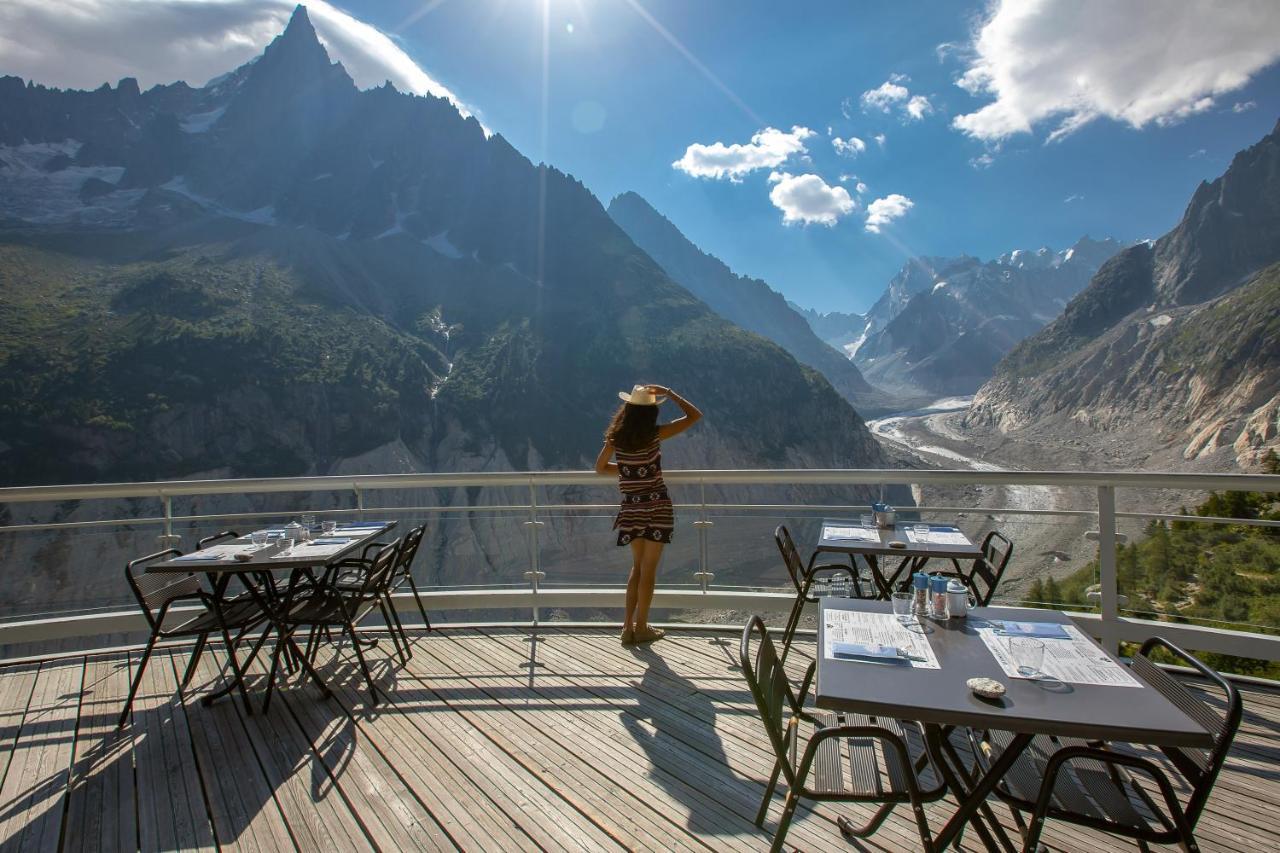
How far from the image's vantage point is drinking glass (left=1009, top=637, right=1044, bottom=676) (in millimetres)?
2242

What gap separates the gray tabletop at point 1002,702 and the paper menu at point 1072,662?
1.4 inches

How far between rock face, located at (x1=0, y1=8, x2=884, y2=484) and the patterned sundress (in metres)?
58.6

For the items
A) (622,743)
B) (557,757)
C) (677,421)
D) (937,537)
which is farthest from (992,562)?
(557,757)

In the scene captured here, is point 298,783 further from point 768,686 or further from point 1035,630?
point 1035,630

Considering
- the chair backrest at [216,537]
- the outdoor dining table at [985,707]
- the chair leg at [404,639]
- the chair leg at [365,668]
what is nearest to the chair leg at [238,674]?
the chair leg at [365,668]

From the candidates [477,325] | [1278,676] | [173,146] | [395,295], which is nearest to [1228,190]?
[477,325]

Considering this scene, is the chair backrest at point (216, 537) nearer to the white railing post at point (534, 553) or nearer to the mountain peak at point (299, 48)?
the white railing post at point (534, 553)

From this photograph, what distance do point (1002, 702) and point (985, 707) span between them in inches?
3.3

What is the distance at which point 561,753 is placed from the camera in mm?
3475

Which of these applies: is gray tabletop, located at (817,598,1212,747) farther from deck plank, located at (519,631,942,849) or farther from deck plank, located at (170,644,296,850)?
deck plank, located at (170,644,296,850)

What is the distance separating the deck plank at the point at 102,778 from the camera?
9.52ft

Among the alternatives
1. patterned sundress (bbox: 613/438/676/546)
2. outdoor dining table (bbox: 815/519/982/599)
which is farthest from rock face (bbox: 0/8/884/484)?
outdoor dining table (bbox: 815/519/982/599)

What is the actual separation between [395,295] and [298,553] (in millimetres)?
92565

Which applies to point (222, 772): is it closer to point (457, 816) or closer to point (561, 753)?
point (457, 816)
